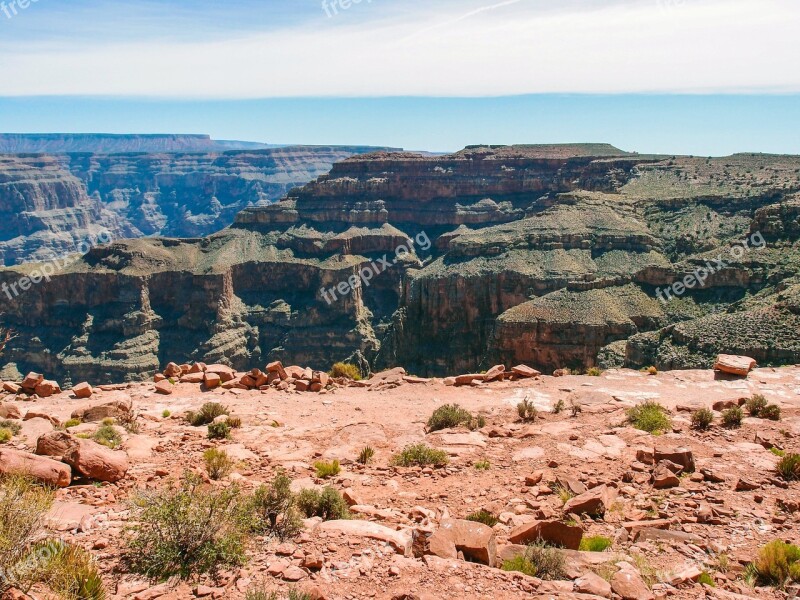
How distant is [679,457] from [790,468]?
6.58 feet

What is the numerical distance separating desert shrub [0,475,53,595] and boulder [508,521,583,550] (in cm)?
663

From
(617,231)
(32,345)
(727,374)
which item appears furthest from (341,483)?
(32,345)

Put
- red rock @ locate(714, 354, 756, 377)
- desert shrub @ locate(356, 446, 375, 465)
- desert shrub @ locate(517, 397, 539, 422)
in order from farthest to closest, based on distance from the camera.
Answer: red rock @ locate(714, 354, 756, 377), desert shrub @ locate(517, 397, 539, 422), desert shrub @ locate(356, 446, 375, 465)

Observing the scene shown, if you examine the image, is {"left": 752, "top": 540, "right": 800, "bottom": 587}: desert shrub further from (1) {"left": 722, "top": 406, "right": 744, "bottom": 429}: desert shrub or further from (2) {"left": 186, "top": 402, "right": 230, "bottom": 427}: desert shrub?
(2) {"left": 186, "top": 402, "right": 230, "bottom": 427}: desert shrub

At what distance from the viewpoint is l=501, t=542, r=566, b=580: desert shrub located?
29.2 ft

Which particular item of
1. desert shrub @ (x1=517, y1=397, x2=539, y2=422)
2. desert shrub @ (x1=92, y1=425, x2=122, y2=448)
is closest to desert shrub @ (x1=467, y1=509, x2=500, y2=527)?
desert shrub @ (x1=517, y1=397, x2=539, y2=422)

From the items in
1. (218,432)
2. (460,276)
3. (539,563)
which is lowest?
(460,276)

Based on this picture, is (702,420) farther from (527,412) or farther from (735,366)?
(735,366)

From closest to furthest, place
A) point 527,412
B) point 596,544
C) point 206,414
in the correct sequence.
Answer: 1. point 596,544
2. point 206,414
3. point 527,412

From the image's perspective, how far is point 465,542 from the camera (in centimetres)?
930

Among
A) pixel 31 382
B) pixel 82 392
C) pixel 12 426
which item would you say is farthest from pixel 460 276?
pixel 12 426

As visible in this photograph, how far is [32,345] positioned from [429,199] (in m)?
65.8

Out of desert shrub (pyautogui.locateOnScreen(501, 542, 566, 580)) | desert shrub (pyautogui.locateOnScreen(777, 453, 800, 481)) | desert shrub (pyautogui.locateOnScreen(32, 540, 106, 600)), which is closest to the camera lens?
desert shrub (pyautogui.locateOnScreen(32, 540, 106, 600))

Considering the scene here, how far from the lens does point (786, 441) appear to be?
48.5 ft
